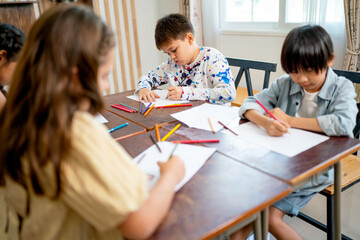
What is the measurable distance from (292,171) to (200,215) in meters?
0.32

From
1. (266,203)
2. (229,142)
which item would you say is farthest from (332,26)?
(266,203)

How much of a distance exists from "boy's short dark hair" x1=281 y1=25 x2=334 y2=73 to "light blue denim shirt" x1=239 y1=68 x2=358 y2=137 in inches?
3.5

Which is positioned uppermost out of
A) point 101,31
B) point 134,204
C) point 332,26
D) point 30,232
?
point 101,31

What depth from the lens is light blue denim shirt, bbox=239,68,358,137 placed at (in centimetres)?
106

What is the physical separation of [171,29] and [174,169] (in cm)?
110

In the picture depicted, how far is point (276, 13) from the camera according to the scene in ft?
9.41

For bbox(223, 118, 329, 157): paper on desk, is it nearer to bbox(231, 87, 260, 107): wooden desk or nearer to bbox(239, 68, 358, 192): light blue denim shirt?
bbox(239, 68, 358, 192): light blue denim shirt

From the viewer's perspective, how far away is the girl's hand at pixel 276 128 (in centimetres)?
107

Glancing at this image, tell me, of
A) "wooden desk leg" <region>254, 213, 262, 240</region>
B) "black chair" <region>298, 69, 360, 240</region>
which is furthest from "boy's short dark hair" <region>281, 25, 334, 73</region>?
"wooden desk leg" <region>254, 213, 262, 240</region>

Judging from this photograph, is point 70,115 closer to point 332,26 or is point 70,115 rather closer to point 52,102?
point 52,102

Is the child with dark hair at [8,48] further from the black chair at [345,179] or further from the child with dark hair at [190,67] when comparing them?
the black chair at [345,179]

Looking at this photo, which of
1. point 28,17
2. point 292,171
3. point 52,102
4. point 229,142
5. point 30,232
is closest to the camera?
point 52,102

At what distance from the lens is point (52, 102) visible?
579mm

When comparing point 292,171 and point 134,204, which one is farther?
point 292,171
